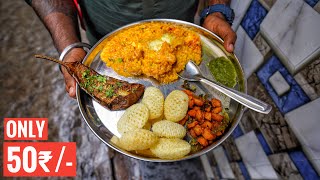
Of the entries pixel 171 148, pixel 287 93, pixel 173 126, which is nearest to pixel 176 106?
pixel 173 126

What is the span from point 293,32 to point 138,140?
1.06m

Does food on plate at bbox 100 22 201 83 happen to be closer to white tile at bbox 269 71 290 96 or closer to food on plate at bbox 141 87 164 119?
food on plate at bbox 141 87 164 119

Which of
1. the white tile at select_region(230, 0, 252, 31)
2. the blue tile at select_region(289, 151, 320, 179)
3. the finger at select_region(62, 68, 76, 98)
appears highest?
the white tile at select_region(230, 0, 252, 31)

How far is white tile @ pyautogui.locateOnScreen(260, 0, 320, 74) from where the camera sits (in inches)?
58.2

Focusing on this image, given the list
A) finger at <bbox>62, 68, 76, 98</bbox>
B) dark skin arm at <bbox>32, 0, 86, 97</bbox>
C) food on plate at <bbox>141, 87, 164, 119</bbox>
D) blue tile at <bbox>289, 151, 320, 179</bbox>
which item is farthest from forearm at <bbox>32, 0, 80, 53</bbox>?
blue tile at <bbox>289, 151, 320, 179</bbox>

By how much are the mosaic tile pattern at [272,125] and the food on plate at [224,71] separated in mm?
313

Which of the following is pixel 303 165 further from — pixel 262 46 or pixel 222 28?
pixel 222 28

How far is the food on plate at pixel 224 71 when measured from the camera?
1.78 metres

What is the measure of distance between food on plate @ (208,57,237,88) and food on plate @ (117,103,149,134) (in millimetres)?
518

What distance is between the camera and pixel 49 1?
226cm

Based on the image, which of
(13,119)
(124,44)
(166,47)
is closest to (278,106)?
(166,47)

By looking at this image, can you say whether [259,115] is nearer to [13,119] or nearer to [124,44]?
[124,44]

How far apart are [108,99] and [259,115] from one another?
1.10 m

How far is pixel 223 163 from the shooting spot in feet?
8.87
